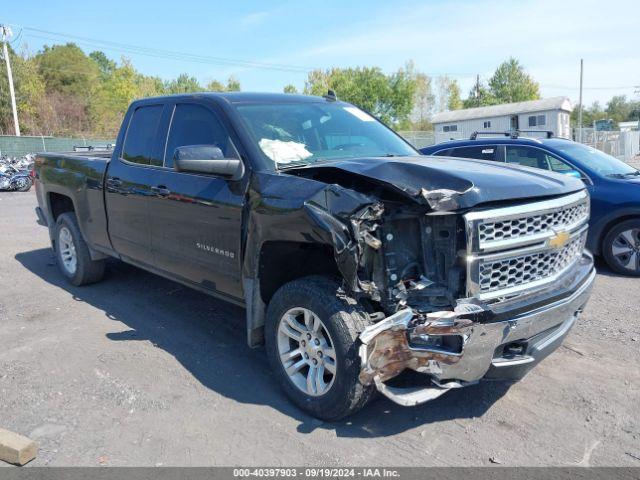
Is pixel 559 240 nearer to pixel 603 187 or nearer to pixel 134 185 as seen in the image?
pixel 134 185

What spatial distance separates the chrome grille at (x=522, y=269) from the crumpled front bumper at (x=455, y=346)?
125 millimetres

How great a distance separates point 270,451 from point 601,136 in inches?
1506

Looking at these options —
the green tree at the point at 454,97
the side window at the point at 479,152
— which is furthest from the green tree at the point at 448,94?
the side window at the point at 479,152

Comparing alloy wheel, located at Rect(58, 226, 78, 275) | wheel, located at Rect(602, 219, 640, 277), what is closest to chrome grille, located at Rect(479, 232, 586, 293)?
wheel, located at Rect(602, 219, 640, 277)

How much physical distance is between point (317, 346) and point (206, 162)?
4.86ft

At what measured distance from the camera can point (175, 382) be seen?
4.07m

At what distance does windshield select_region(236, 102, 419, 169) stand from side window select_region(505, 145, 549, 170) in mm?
3335

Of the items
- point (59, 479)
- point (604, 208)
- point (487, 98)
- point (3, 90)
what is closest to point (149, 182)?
point (59, 479)

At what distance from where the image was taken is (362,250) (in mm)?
3027

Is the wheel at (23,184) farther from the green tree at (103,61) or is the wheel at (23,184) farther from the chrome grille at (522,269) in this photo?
the green tree at (103,61)

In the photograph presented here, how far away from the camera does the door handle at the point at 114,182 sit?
5.38 meters

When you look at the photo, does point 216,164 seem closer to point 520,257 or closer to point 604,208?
point 520,257

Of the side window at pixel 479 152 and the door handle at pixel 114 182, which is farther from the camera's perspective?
the side window at pixel 479 152

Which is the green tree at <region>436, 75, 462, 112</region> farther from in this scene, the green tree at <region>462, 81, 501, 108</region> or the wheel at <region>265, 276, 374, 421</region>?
the wheel at <region>265, 276, 374, 421</region>
